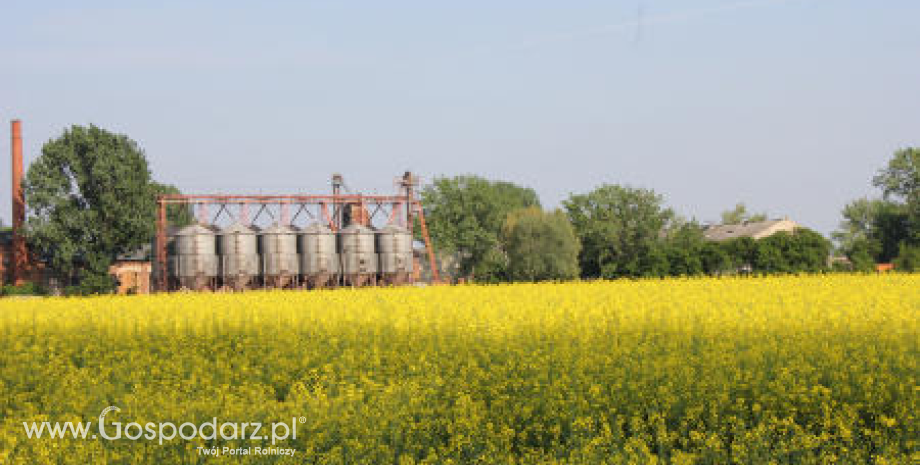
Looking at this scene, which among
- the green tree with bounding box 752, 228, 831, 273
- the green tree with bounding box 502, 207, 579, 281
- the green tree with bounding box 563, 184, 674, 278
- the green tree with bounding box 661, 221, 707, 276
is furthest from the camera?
the green tree with bounding box 563, 184, 674, 278

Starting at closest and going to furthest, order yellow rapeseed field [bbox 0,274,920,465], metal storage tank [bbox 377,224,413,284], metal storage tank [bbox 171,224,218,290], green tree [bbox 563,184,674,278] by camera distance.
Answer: yellow rapeseed field [bbox 0,274,920,465] < metal storage tank [bbox 171,224,218,290] < metal storage tank [bbox 377,224,413,284] < green tree [bbox 563,184,674,278]

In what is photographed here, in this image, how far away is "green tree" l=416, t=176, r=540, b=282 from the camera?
334 ft

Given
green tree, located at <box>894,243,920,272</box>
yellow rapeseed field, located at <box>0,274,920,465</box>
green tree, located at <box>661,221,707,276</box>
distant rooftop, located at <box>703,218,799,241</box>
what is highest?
distant rooftop, located at <box>703,218,799,241</box>

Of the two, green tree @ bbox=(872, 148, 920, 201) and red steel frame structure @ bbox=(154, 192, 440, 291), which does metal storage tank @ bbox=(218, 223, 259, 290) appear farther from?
green tree @ bbox=(872, 148, 920, 201)

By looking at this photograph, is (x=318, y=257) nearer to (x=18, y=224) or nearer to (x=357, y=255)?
(x=357, y=255)

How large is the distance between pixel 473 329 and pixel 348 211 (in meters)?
47.0

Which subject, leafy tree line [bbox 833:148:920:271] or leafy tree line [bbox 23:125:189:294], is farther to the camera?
leafy tree line [bbox 833:148:920:271]

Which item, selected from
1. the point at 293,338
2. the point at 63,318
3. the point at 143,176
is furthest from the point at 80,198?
the point at 293,338

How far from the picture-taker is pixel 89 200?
7106 centimetres

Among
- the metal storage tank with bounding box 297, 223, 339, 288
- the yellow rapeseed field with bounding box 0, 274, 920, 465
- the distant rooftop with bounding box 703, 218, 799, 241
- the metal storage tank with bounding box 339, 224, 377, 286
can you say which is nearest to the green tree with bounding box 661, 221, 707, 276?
the distant rooftop with bounding box 703, 218, 799, 241

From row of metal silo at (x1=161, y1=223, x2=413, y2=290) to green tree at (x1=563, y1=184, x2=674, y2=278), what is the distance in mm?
38024

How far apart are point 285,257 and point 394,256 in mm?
6600

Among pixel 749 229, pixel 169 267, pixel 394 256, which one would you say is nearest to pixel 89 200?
pixel 169 267

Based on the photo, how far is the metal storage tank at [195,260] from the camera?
181 ft
